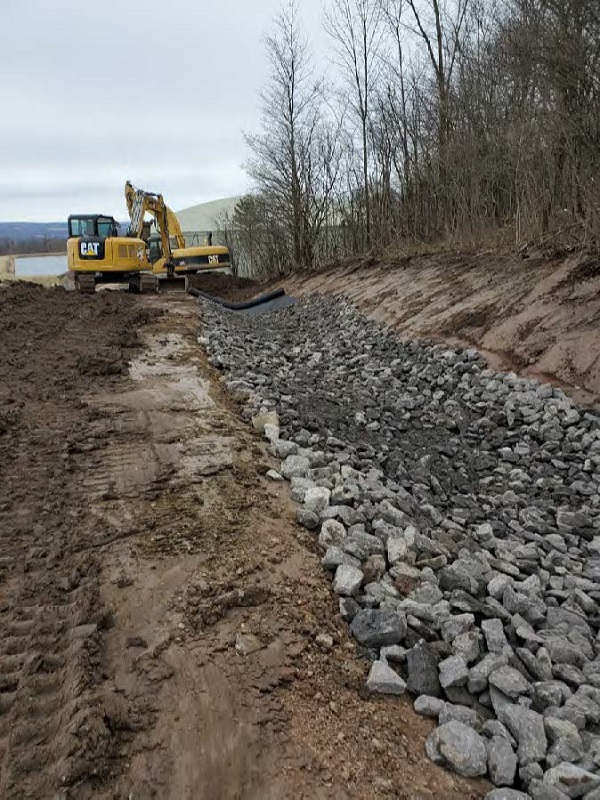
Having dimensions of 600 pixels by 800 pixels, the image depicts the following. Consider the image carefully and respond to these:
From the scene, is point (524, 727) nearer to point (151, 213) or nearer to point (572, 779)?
point (572, 779)

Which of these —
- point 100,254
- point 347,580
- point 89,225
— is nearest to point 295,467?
point 347,580

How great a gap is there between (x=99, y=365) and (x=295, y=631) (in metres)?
4.96

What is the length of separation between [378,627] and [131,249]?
16.3m

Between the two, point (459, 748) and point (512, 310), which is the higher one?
point (512, 310)

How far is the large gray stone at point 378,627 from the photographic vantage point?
97.7 inches

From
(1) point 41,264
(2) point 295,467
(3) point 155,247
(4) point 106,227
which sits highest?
(1) point 41,264

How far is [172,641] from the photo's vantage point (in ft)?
7.73

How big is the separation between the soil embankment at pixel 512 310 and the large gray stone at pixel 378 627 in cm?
388

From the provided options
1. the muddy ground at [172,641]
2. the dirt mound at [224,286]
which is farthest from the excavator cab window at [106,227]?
the muddy ground at [172,641]

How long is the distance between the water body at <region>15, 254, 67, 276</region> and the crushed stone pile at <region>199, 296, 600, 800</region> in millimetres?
31919

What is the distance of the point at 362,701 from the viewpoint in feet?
7.16

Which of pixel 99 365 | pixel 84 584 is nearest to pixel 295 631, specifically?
pixel 84 584

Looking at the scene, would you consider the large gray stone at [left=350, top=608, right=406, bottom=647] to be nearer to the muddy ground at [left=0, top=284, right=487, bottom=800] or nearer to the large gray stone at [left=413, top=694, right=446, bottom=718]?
the muddy ground at [left=0, top=284, right=487, bottom=800]

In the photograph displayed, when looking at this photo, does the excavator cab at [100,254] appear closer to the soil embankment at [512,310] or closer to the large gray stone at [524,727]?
the soil embankment at [512,310]
